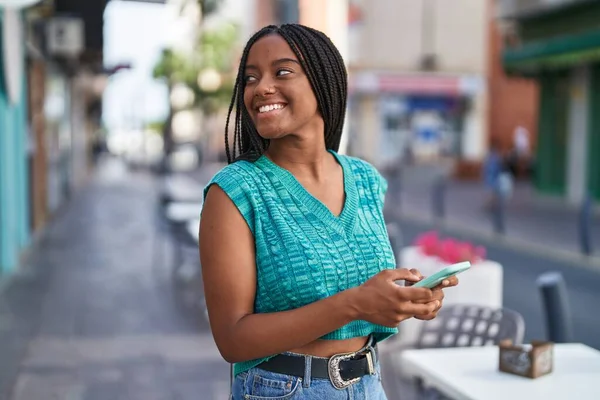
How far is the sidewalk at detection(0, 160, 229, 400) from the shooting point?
537 centimetres

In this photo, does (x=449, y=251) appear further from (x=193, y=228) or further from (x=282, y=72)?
(x=282, y=72)

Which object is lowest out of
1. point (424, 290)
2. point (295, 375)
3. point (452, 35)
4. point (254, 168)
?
point (295, 375)

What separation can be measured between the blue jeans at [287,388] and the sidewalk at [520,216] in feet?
32.5

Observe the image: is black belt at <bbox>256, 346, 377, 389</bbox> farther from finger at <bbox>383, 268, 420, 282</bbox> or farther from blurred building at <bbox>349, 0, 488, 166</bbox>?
blurred building at <bbox>349, 0, 488, 166</bbox>

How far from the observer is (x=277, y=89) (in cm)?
189

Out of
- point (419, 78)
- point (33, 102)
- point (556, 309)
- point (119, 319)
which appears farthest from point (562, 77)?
point (556, 309)

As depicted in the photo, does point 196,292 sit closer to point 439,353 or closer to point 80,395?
point 80,395

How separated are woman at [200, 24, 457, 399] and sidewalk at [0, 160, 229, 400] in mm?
3430

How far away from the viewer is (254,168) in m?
1.93

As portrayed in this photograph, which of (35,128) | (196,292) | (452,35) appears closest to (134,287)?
(196,292)

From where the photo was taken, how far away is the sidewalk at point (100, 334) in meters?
5.37

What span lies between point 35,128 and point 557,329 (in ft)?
34.7

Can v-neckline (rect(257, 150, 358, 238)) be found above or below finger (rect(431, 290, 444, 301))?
above

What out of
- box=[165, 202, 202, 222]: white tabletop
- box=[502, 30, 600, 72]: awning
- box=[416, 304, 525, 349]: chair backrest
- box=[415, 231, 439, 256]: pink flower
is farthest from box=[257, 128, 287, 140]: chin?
box=[502, 30, 600, 72]: awning
